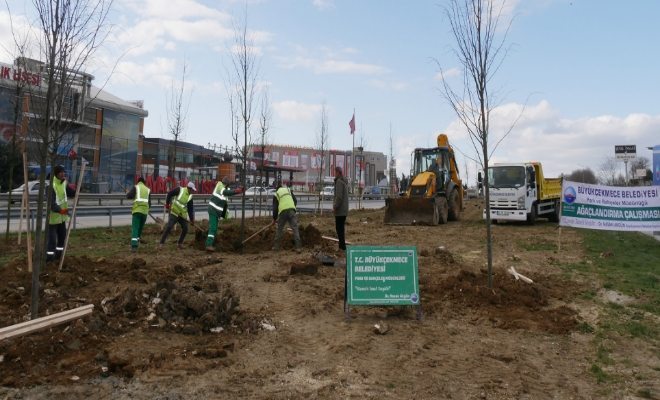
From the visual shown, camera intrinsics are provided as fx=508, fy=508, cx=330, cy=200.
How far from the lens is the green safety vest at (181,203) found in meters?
12.1

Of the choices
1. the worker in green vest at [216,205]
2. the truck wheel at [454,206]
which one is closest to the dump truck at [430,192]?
the truck wheel at [454,206]

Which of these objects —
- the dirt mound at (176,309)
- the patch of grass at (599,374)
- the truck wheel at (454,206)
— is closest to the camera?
the patch of grass at (599,374)

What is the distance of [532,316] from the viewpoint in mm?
6770

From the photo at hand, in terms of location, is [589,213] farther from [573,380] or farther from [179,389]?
[179,389]

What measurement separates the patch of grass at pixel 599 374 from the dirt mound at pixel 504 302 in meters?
1.12

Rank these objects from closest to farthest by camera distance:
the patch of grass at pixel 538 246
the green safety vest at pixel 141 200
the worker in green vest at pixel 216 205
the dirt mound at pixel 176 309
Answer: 1. the dirt mound at pixel 176 309
2. the green safety vest at pixel 141 200
3. the worker in green vest at pixel 216 205
4. the patch of grass at pixel 538 246

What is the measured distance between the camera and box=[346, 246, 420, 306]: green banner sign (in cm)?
641

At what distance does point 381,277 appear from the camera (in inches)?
255

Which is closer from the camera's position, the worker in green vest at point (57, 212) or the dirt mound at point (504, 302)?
the dirt mound at point (504, 302)

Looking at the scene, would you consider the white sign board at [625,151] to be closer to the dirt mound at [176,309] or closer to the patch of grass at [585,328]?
the patch of grass at [585,328]

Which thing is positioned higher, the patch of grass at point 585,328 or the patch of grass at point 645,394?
the patch of grass at point 585,328

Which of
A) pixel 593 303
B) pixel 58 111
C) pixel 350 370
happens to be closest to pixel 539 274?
pixel 593 303

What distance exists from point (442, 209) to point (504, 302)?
44.6 feet

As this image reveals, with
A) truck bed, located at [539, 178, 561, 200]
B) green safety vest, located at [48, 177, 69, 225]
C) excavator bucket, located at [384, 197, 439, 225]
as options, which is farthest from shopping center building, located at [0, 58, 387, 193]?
truck bed, located at [539, 178, 561, 200]
